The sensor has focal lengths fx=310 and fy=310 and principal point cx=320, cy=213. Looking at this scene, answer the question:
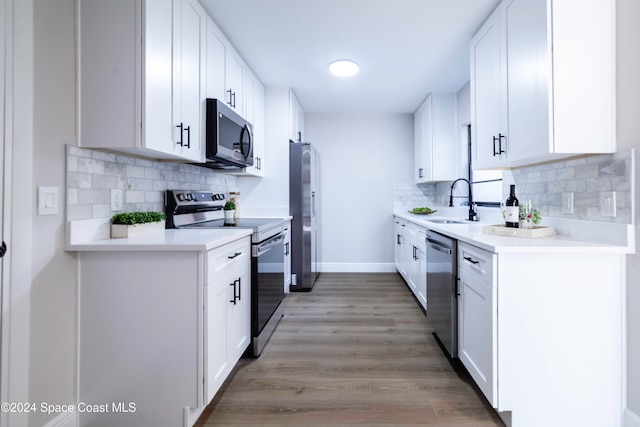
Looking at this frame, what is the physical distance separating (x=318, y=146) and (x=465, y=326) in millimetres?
3528

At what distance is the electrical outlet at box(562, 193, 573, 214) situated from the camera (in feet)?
5.82

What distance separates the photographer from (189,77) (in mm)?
1972

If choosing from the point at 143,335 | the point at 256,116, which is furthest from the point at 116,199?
the point at 256,116

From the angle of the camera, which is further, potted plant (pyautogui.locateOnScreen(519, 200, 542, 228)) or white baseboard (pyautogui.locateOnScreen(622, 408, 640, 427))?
potted plant (pyautogui.locateOnScreen(519, 200, 542, 228))

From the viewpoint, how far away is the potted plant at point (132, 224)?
167 centimetres

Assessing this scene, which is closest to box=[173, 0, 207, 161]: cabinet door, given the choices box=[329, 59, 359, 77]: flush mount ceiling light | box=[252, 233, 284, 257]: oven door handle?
box=[252, 233, 284, 257]: oven door handle

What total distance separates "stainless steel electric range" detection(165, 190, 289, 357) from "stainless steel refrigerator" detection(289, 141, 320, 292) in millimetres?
779

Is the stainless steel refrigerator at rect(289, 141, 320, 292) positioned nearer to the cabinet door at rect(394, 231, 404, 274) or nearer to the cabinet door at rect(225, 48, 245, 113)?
the cabinet door at rect(225, 48, 245, 113)

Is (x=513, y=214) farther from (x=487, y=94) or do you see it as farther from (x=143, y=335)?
(x=143, y=335)

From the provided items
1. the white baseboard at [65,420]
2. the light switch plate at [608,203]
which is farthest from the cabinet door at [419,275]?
the white baseboard at [65,420]

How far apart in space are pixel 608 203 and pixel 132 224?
8.04ft

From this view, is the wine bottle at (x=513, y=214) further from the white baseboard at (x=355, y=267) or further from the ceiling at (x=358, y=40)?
the white baseboard at (x=355, y=267)

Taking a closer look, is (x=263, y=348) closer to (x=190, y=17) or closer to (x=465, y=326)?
(x=465, y=326)

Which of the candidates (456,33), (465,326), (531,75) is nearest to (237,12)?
(456,33)
